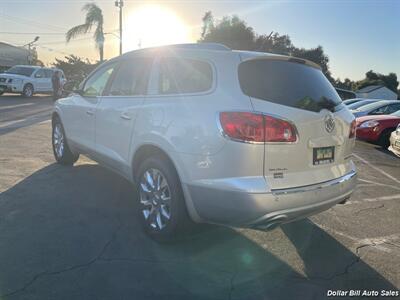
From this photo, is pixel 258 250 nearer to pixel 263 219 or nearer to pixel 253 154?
pixel 263 219

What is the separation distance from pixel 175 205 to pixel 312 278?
1.36 meters

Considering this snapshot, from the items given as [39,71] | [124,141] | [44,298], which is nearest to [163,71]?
[124,141]

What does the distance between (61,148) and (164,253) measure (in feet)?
12.5

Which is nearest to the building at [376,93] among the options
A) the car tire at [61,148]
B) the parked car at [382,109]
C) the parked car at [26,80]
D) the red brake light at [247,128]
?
the parked car at [26,80]

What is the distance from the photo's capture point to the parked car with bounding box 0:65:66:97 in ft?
74.6

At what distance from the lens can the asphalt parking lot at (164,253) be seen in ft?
10.6

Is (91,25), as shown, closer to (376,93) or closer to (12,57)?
(12,57)

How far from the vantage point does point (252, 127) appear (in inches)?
128

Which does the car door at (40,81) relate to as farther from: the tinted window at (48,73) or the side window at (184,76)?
the side window at (184,76)

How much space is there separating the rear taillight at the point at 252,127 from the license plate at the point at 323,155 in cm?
48

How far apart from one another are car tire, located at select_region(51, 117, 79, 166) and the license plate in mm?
4412

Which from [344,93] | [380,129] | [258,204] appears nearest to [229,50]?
[258,204]

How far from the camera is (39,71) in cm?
2427

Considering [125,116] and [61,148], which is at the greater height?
[125,116]
